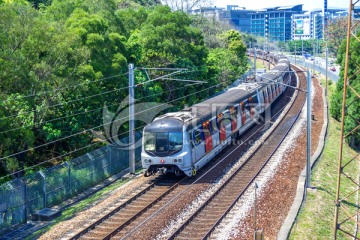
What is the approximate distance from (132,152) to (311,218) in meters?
9.04

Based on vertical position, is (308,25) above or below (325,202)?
above

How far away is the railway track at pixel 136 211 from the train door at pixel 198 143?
3.35 feet

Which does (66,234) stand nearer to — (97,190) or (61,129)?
(97,190)

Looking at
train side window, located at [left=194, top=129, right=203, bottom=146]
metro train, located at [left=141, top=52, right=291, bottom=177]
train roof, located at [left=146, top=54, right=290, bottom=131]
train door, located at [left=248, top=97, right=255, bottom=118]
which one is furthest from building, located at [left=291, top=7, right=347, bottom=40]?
train side window, located at [left=194, top=129, right=203, bottom=146]

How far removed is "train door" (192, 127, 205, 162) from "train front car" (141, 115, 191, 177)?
763 millimetres

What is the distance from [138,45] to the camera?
3003 cm

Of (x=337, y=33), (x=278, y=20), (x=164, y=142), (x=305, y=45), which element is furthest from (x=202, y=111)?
(x=278, y=20)

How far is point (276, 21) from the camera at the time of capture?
18538cm

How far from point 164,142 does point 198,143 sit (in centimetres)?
188

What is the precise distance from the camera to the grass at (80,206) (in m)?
16.9

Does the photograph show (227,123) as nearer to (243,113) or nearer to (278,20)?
(243,113)

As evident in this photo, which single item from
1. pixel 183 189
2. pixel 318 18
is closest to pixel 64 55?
pixel 183 189

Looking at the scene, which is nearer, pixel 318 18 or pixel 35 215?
pixel 35 215

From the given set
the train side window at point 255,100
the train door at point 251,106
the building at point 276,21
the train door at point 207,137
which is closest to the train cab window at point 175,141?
the train door at point 207,137
